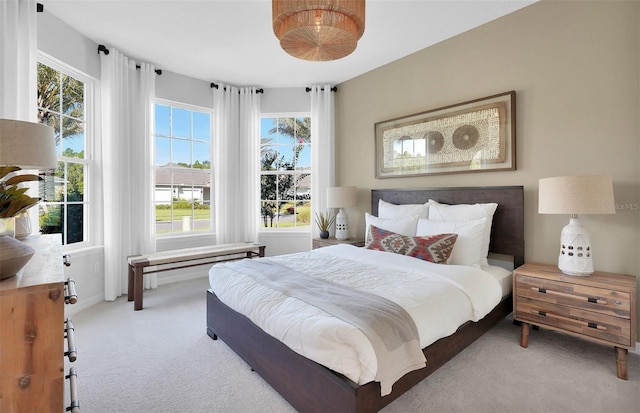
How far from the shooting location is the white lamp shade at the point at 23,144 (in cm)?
156

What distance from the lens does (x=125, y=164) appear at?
12.7 feet

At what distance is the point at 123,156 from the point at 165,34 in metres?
1.53

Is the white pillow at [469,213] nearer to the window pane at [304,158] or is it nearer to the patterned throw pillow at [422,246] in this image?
the patterned throw pillow at [422,246]

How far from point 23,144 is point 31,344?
1181 millimetres

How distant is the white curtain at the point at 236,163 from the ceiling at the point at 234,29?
0.58m

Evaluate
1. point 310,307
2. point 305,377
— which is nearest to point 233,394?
point 305,377

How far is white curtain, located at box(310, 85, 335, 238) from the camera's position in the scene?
15.9 ft

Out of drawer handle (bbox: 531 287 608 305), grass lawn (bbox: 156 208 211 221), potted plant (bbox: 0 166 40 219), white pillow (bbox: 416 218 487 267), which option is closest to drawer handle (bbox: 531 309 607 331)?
drawer handle (bbox: 531 287 608 305)

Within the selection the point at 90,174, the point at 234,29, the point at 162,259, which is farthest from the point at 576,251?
the point at 90,174

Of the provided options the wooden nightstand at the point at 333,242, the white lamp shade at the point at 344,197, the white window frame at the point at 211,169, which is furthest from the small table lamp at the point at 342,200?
the white window frame at the point at 211,169

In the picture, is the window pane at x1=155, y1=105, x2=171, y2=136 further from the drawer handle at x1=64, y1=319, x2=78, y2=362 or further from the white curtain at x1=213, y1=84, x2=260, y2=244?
the drawer handle at x1=64, y1=319, x2=78, y2=362

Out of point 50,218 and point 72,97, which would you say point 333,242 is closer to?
point 50,218

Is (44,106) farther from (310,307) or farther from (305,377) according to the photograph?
(305,377)

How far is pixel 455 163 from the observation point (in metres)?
3.42
